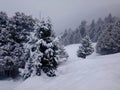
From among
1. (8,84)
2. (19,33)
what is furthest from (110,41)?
(8,84)

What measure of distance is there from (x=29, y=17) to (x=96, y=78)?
19.9 metres

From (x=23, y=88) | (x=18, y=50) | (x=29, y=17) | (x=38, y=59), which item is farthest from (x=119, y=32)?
(x=23, y=88)

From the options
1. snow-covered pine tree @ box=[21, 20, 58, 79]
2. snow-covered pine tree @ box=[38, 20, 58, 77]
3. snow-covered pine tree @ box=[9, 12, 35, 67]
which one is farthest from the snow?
snow-covered pine tree @ box=[38, 20, 58, 77]

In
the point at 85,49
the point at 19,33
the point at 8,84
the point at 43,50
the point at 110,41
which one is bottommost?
the point at 8,84

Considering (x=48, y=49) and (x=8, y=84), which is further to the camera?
(x=8, y=84)

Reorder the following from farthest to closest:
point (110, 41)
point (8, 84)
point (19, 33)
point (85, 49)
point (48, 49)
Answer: point (85, 49) → point (110, 41) → point (19, 33) → point (8, 84) → point (48, 49)

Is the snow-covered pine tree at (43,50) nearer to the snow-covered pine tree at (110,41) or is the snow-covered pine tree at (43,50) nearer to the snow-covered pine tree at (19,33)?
the snow-covered pine tree at (19,33)

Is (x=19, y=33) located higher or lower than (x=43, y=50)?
higher

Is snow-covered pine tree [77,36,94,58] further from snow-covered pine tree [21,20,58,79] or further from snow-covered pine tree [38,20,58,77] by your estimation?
snow-covered pine tree [38,20,58,77]

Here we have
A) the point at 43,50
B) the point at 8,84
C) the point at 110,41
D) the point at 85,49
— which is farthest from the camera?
the point at 85,49

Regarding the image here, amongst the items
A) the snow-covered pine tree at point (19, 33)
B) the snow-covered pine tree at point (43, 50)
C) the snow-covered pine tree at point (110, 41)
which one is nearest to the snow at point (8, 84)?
the snow-covered pine tree at point (19, 33)

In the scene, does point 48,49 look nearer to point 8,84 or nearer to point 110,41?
point 8,84

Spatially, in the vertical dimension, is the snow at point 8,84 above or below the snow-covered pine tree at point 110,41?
below

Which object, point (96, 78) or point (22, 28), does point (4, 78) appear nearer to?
point (22, 28)
